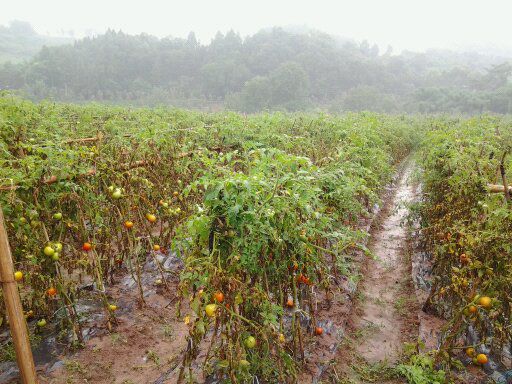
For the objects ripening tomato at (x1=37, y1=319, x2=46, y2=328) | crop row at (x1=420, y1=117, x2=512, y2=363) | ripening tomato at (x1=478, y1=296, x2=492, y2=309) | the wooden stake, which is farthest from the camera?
ripening tomato at (x1=37, y1=319, x2=46, y2=328)

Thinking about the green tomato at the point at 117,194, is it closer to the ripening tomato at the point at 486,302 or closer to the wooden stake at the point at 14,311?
the wooden stake at the point at 14,311

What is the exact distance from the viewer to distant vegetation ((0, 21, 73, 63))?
84562mm

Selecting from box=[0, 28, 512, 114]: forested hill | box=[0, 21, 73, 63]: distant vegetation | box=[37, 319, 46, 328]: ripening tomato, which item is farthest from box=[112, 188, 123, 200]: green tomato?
box=[0, 21, 73, 63]: distant vegetation

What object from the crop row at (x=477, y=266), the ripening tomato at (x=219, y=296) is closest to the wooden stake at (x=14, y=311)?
the ripening tomato at (x=219, y=296)

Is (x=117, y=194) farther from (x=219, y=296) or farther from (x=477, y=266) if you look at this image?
(x=477, y=266)

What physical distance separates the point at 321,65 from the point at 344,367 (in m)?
74.1

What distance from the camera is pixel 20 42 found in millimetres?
101750

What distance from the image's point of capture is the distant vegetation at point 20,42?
277 ft

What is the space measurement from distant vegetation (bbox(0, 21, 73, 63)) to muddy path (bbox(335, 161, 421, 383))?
3512 inches

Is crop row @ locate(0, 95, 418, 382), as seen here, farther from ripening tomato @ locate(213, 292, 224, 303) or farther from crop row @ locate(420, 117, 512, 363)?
crop row @ locate(420, 117, 512, 363)

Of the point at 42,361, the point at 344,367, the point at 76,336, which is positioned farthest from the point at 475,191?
the point at 42,361

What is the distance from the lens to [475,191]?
4594 millimetres

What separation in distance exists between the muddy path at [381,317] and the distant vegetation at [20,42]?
89215 millimetres

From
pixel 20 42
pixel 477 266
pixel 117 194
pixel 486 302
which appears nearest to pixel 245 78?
pixel 117 194
